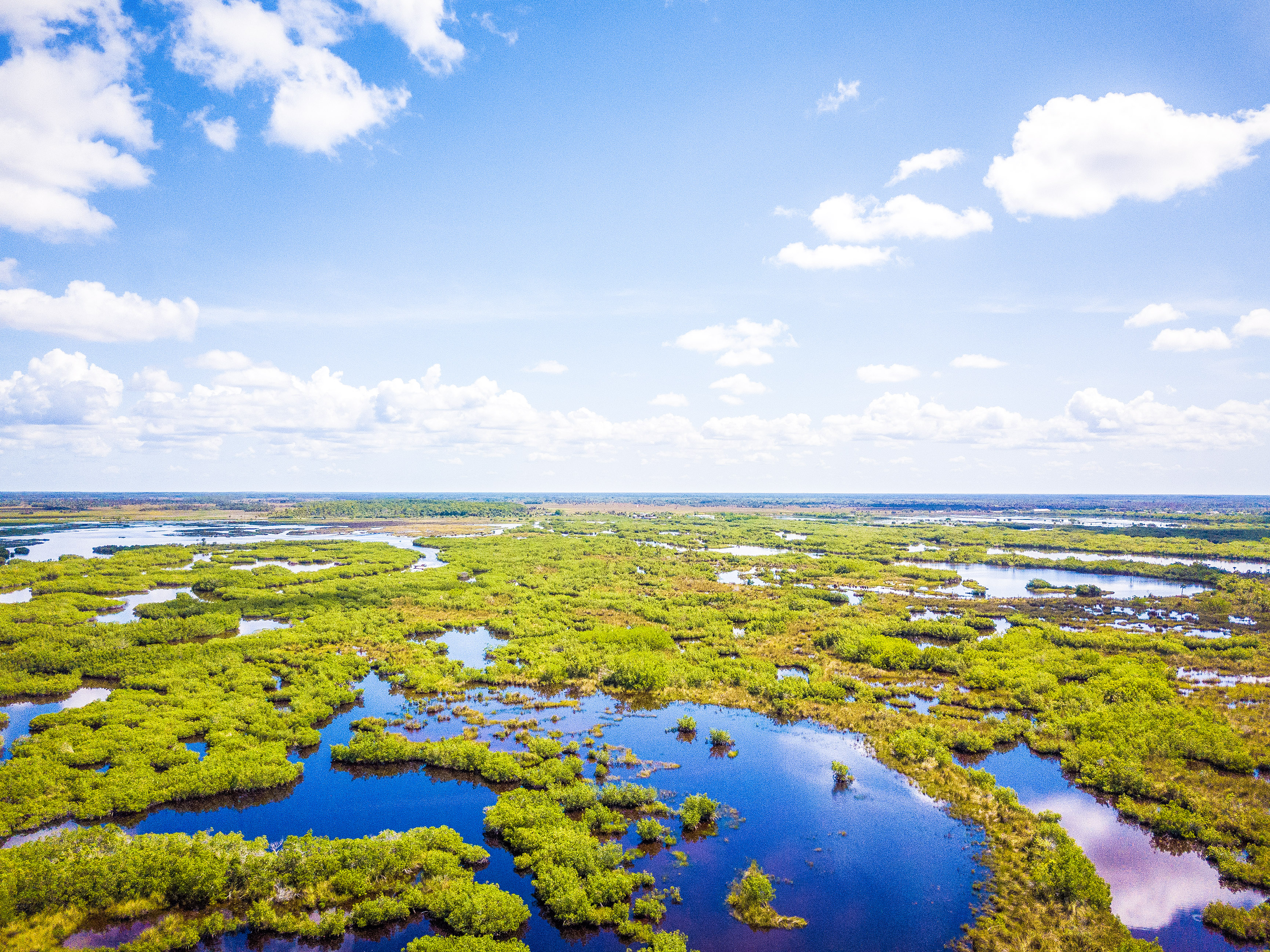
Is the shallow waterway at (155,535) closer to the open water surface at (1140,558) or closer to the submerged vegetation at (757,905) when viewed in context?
the submerged vegetation at (757,905)

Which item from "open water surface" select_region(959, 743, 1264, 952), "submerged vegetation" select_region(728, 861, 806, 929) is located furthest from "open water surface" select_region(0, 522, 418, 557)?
"open water surface" select_region(959, 743, 1264, 952)

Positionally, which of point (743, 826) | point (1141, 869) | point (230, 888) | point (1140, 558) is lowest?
point (743, 826)

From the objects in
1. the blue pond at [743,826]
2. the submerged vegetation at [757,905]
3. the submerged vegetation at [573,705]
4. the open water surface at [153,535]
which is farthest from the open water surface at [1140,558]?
the open water surface at [153,535]

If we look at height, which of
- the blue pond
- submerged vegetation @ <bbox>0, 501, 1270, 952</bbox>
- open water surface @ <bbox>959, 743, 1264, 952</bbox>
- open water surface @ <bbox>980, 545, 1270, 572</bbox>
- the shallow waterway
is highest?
open water surface @ <bbox>980, 545, 1270, 572</bbox>

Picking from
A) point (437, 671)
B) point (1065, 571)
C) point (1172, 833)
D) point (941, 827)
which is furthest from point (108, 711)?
point (1065, 571)

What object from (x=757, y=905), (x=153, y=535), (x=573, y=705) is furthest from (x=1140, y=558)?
(x=153, y=535)

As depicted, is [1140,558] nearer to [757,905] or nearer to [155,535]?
[757,905]

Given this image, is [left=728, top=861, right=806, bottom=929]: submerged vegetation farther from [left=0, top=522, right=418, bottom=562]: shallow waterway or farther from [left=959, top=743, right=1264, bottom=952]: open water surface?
[left=0, top=522, right=418, bottom=562]: shallow waterway
